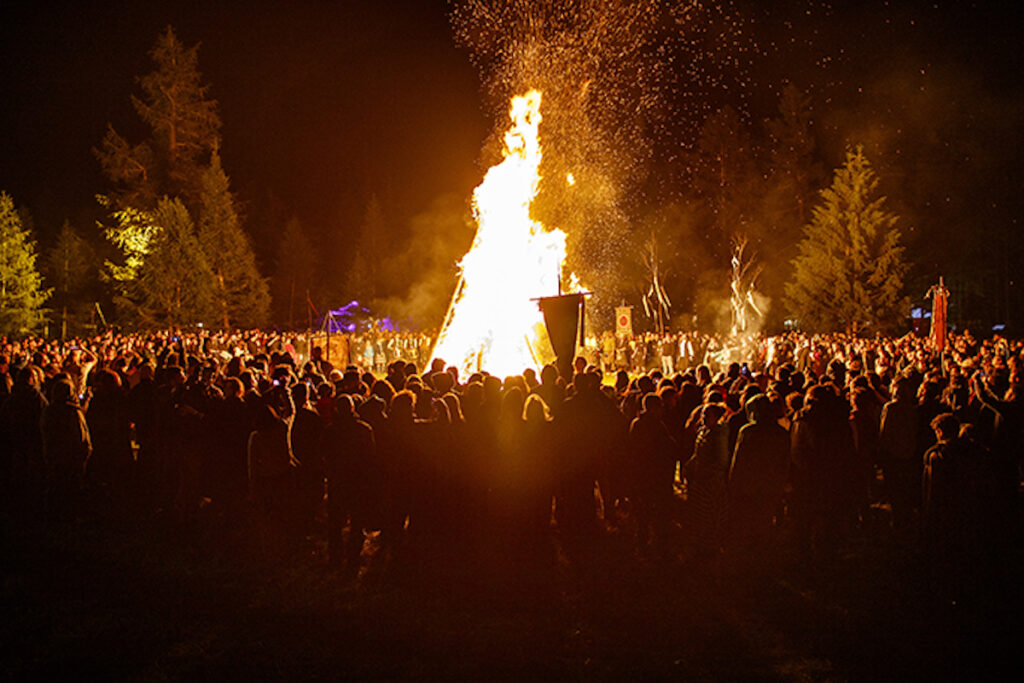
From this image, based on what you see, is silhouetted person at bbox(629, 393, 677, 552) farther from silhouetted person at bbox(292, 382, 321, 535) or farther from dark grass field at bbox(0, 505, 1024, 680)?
silhouetted person at bbox(292, 382, 321, 535)

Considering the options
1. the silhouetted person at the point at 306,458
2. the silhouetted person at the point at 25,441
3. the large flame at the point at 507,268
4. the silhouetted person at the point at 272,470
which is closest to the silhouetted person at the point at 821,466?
the silhouetted person at the point at 306,458

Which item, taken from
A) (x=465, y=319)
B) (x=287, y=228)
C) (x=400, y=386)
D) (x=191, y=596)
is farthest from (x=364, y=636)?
(x=287, y=228)

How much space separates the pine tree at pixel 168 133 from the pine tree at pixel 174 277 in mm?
4374

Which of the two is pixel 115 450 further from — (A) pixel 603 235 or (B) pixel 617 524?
(A) pixel 603 235

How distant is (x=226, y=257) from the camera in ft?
143

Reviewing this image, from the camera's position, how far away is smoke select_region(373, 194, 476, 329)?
58750 mm

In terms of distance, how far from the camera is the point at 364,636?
18.0ft

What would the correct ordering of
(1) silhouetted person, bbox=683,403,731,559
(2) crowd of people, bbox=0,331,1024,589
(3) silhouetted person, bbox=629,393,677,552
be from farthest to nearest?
(3) silhouetted person, bbox=629,393,677,552, (1) silhouetted person, bbox=683,403,731,559, (2) crowd of people, bbox=0,331,1024,589

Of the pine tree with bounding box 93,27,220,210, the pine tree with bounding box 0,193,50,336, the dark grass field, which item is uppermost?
the pine tree with bounding box 93,27,220,210

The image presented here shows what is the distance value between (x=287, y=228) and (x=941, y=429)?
60.3 meters

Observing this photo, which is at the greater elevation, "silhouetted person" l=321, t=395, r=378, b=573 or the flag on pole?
the flag on pole

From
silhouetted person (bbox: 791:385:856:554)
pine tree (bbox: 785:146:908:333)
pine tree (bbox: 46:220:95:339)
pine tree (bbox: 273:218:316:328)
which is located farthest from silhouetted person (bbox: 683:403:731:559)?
pine tree (bbox: 273:218:316:328)

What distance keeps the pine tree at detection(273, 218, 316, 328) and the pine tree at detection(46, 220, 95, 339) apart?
60.1 feet

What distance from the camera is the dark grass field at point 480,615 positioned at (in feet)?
16.7
